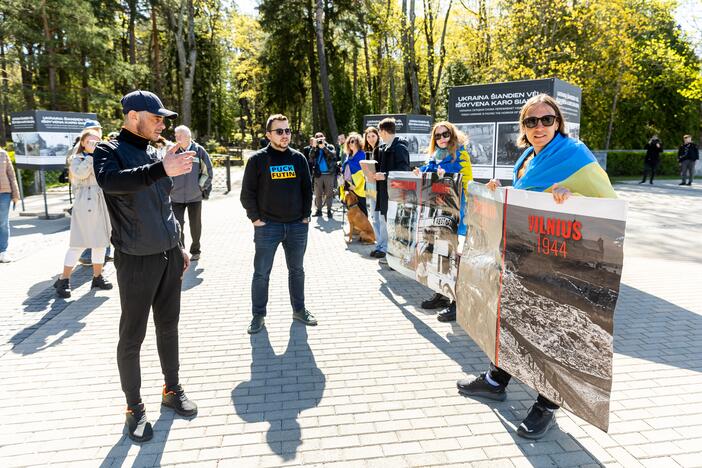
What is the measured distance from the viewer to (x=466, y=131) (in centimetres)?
772

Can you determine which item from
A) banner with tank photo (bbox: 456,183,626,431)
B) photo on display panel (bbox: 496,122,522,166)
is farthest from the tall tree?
banner with tank photo (bbox: 456,183,626,431)

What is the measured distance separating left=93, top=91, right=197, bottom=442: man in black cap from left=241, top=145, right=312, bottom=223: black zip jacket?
160cm

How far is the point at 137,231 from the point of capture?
9.67 feet

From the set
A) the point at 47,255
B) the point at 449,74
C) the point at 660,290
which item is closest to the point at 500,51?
the point at 449,74

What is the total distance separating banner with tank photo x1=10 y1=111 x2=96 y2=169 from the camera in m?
12.0

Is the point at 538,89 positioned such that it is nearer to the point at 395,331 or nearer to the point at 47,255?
the point at 395,331

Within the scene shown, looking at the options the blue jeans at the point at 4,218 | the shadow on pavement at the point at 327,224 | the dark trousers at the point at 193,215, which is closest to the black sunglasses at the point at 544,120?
the dark trousers at the point at 193,215

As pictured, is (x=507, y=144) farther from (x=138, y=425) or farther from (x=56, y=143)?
(x=56, y=143)

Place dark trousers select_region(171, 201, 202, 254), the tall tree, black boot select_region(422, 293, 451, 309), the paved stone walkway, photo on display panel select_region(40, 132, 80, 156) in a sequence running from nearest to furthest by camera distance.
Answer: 1. the paved stone walkway
2. black boot select_region(422, 293, 451, 309)
3. dark trousers select_region(171, 201, 202, 254)
4. photo on display panel select_region(40, 132, 80, 156)
5. the tall tree

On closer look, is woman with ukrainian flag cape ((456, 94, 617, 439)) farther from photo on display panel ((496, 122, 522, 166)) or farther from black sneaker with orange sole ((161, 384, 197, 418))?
photo on display panel ((496, 122, 522, 166))

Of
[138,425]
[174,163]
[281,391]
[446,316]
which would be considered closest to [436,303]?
[446,316]

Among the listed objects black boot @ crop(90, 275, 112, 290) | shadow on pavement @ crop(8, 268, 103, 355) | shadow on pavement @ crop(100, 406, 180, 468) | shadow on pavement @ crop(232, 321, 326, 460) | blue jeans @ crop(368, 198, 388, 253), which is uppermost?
blue jeans @ crop(368, 198, 388, 253)

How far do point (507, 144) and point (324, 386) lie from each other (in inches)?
201

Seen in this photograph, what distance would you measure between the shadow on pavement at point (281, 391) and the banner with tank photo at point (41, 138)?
10.5m
